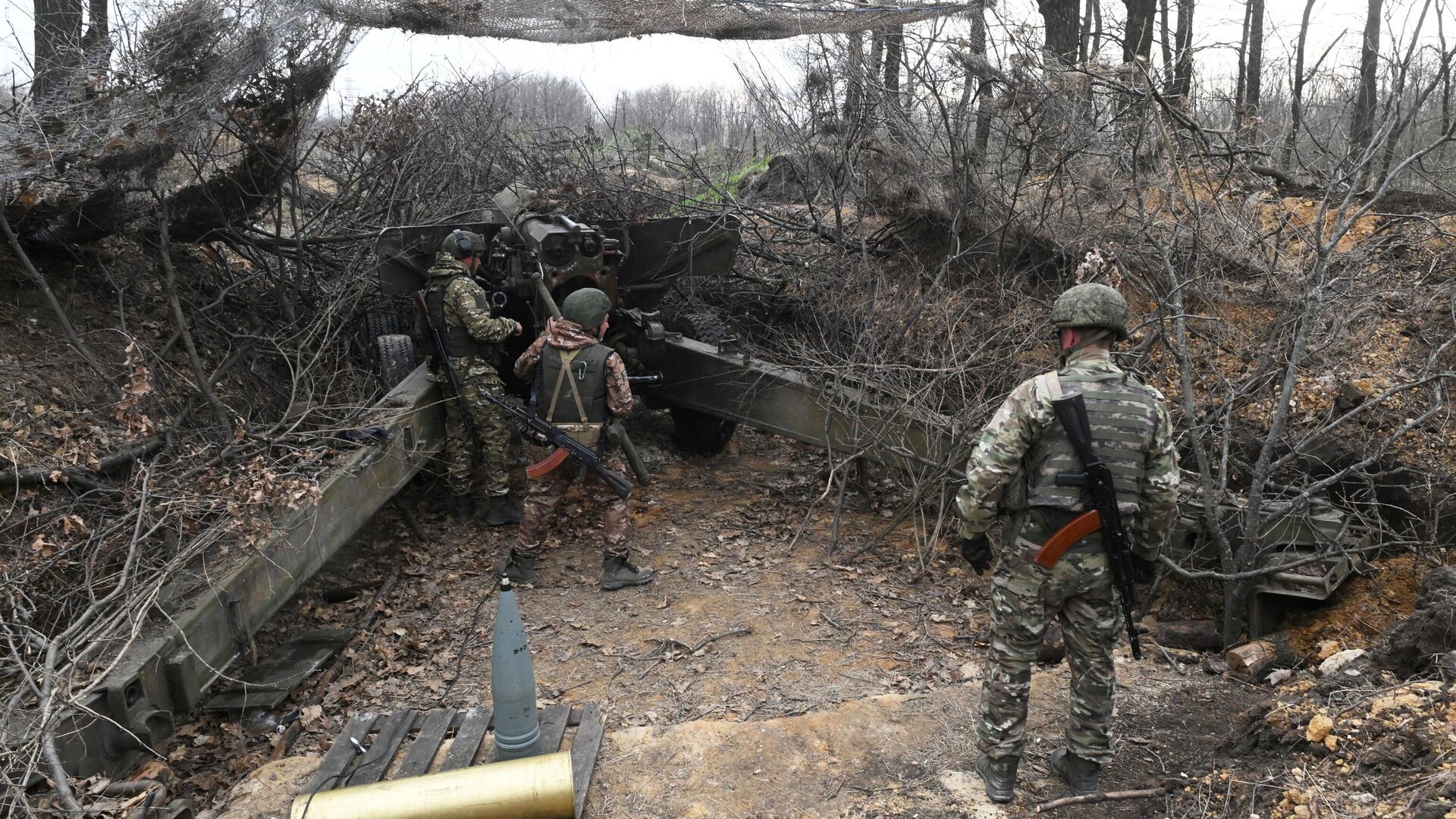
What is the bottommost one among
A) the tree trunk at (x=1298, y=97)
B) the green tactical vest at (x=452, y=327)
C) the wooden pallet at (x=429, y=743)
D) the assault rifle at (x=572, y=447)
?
the wooden pallet at (x=429, y=743)

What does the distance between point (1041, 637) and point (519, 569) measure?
3423 millimetres

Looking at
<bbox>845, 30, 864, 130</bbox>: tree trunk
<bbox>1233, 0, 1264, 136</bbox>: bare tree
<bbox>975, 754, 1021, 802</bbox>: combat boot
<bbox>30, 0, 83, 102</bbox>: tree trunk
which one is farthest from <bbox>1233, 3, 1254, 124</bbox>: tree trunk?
<bbox>30, 0, 83, 102</bbox>: tree trunk

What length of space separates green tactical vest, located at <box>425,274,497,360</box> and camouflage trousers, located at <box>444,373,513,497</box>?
0.59ft

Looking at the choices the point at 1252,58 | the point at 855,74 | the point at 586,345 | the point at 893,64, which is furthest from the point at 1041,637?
the point at 1252,58

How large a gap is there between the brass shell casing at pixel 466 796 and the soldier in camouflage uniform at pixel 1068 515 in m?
1.57

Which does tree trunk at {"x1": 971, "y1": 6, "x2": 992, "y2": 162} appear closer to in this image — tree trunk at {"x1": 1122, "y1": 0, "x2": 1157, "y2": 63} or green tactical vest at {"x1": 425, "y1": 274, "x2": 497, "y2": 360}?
tree trunk at {"x1": 1122, "y1": 0, "x2": 1157, "y2": 63}

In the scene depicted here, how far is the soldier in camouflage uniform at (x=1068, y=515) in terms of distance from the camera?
342 cm

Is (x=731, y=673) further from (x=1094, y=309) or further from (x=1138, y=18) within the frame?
(x=1138, y=18)

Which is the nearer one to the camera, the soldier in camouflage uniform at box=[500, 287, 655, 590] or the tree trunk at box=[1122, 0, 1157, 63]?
the soldier in camouflage uniform at box=[500, 287, 655, 590]

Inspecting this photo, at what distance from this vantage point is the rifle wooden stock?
340cm

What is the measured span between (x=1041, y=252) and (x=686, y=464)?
3.36 metres

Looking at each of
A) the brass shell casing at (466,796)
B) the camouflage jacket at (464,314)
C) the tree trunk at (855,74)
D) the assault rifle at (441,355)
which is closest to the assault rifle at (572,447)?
the camouflage jacket at (464,314)

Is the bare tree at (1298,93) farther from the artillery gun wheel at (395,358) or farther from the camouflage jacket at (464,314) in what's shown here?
the artillery gun wheel at (395,358)

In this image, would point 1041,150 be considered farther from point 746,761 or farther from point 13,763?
point 13,763
